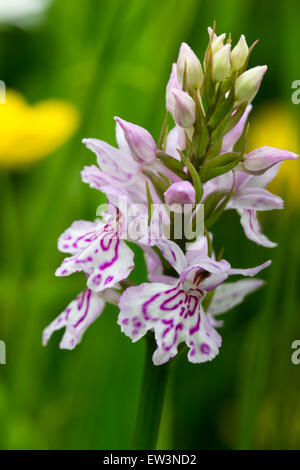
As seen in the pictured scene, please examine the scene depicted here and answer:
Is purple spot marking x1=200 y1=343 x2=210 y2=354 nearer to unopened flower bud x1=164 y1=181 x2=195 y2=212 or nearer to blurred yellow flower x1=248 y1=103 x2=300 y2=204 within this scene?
Answer: unopened flower bud x1=164 y1=181 x2=195 y2=212

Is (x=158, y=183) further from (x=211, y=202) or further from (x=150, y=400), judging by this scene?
(x=150, y=400)

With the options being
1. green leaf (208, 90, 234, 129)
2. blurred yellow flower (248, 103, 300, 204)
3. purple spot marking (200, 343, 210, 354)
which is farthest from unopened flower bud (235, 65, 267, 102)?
blurred yellow flower (248, 103, 300, 204)

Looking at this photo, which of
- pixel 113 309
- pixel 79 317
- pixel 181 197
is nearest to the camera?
pixel 181 197

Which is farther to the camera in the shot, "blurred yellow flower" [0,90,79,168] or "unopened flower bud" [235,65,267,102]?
"blurred yellow flower" [0,90,79,168]

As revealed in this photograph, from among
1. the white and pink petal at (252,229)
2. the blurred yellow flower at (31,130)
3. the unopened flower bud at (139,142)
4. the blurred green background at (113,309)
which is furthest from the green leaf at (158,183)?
the blurred yellow flower at (31,130)

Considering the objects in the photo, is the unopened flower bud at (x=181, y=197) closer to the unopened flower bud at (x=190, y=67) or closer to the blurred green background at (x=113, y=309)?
the unopened flower bud at (x=190, y=67)

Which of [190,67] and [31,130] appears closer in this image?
[190,67]

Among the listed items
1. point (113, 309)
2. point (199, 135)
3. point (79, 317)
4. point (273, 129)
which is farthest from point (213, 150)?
point (273, 129)
